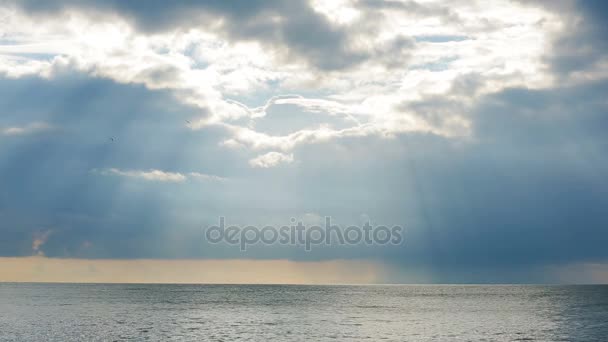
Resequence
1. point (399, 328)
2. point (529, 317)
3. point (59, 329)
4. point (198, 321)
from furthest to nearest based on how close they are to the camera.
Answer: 1. point (529, 317)
2. point (198, 321)
3. point (399, 328)
4. point (59, 329)

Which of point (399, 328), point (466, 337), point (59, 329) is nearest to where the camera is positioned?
point (466, 337)

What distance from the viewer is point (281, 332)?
9600 centimetres

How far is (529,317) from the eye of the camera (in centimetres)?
13275

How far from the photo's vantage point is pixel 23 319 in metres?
118

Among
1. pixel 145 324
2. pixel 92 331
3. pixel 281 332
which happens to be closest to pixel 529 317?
pixel 281 332

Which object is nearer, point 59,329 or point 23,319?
point 59,329

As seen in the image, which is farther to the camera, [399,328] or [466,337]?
[399,328]

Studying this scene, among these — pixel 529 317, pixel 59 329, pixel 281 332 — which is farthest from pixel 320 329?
pixel 529 317

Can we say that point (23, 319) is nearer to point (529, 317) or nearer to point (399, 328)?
point (399, 328)

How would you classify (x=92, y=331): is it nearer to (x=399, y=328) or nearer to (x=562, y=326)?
(x=399, y=328)

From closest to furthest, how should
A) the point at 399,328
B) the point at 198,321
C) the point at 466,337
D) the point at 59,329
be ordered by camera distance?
the point at 466,337, the point at 59,329, the point at 399,328, the point at 198,321

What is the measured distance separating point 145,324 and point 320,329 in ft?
104

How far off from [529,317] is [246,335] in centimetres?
7002

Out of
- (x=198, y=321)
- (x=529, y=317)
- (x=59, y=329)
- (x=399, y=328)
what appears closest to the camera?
(x=59, y=329)
